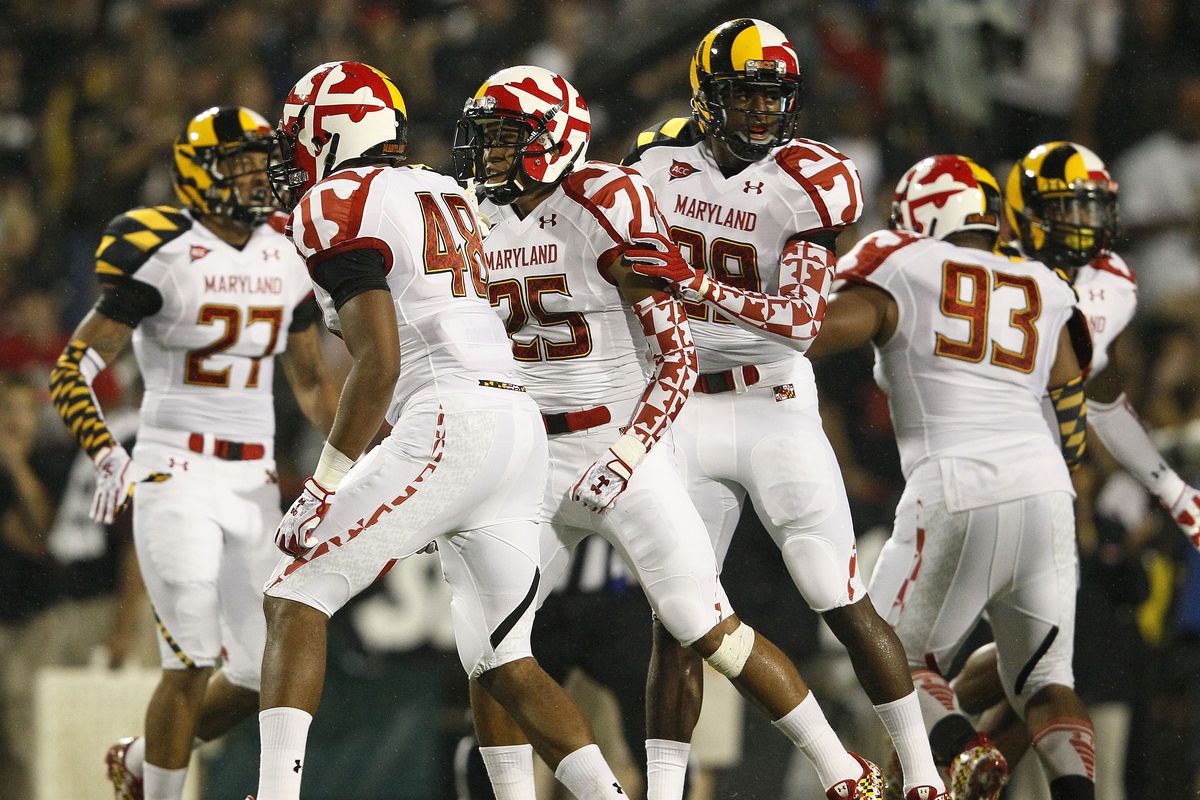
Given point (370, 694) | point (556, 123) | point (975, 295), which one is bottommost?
point (370, 694)

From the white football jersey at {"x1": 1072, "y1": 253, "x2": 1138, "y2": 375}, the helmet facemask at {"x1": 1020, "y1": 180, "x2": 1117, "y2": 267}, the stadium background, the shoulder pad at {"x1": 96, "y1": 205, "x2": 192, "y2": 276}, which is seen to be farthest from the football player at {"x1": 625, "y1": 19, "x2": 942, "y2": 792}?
the stadium background

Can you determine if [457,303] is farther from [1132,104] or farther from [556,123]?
[1132,104]

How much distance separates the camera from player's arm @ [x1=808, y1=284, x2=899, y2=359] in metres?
4.09

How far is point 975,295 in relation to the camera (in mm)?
4168

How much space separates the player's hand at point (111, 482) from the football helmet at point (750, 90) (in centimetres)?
185

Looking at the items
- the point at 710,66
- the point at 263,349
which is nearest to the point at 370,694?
the point at 263,349

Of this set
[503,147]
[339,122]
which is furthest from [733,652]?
[339,122]

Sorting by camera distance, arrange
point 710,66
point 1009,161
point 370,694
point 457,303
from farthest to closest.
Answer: point 1009,161 < point 370,694 < point 710,66 < point 457,303

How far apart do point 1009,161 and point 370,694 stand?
357cm

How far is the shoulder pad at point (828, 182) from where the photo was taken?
3871 millimetres

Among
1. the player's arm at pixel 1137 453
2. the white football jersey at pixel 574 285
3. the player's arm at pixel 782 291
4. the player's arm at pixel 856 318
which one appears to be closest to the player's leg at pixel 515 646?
the white football jersey at pixel 574 285

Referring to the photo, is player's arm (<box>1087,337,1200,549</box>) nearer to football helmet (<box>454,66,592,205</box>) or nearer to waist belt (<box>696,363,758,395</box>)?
waist belt (<box>696,363,758,395</box>)

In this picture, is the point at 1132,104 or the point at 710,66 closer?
the point at 710,66

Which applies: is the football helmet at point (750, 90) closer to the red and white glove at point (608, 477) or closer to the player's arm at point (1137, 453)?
the red and white glove at point (608, 477)
